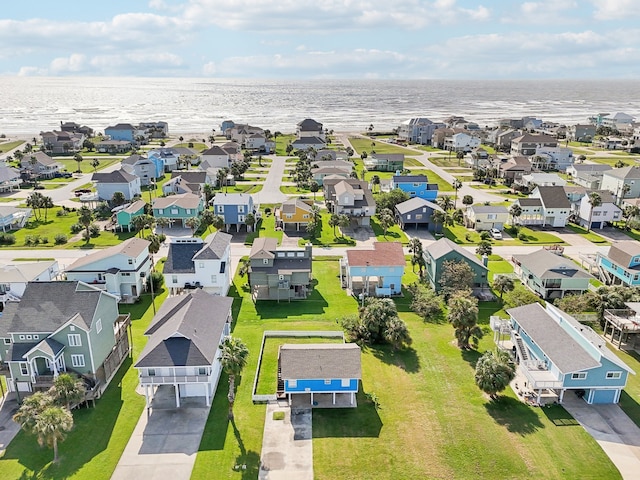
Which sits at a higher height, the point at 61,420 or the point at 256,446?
the point at 61,420

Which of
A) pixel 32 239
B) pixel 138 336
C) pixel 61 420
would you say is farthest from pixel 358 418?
pixel 32 239

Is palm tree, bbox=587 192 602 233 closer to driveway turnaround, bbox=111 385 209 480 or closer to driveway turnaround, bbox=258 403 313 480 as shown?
driveway turnaround, bbox=258 403 313 480

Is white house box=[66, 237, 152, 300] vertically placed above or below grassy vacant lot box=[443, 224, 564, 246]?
above

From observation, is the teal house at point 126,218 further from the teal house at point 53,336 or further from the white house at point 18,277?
the teal house at point 53,336

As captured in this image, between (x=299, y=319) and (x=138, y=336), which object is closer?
(x=138, y=336)

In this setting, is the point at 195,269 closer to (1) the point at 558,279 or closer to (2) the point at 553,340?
(2) the point at 553,340

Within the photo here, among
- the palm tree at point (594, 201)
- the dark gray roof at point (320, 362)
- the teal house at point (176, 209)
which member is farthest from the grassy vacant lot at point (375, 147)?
the dark gray roof at point (320, 362)

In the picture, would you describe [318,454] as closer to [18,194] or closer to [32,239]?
[32,239]

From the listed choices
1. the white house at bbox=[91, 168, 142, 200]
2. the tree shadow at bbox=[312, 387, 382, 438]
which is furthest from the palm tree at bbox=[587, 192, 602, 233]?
the white house at bbox=[91, 168, 142, 200]
